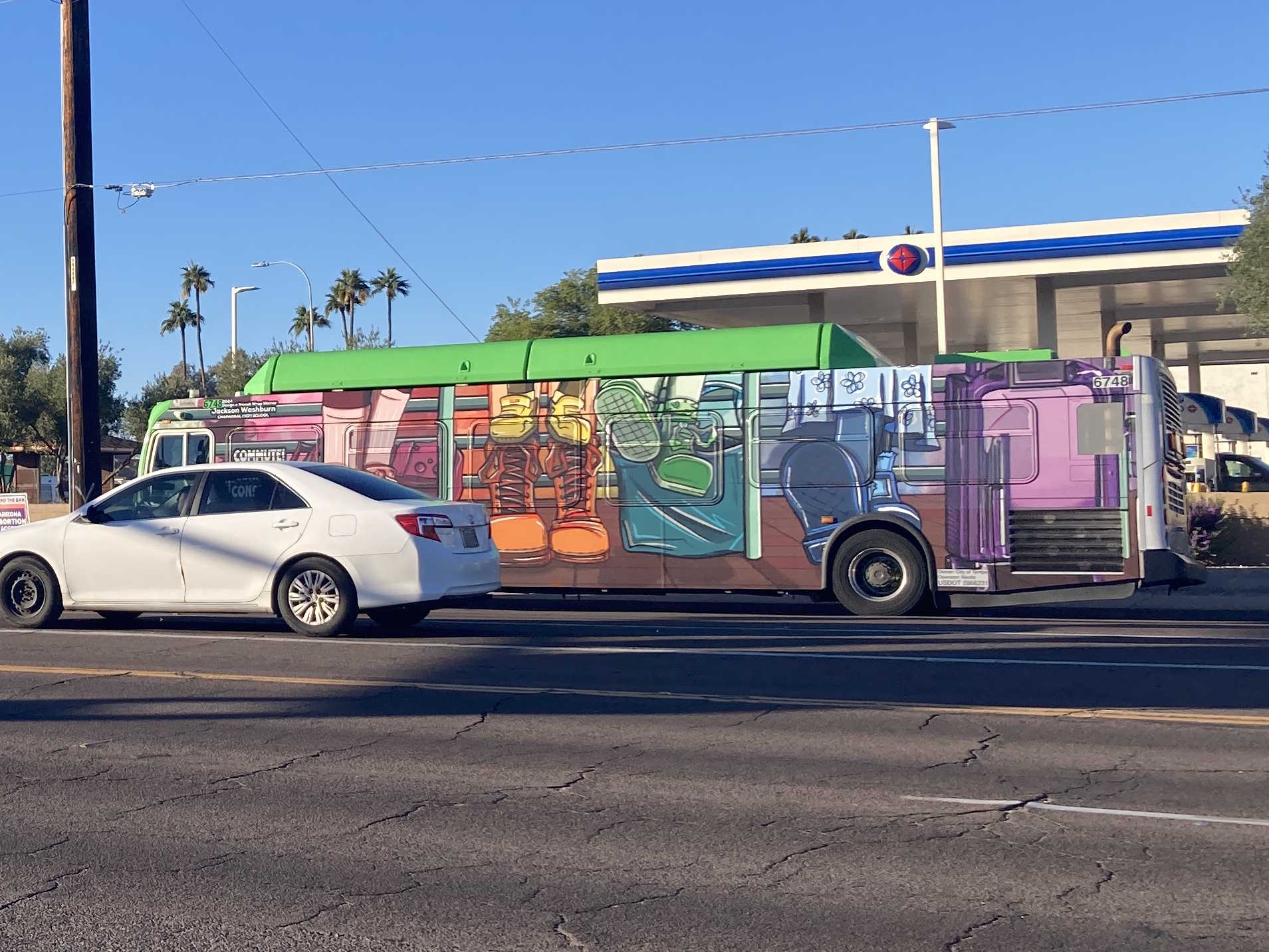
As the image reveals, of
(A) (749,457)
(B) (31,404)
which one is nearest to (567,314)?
(B) (31,404)

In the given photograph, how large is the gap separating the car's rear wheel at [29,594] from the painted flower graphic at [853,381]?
8.71 m

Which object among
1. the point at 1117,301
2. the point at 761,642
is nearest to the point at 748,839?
the point at 761,642

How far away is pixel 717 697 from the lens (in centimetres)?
944

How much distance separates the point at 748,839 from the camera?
5938 millimetres

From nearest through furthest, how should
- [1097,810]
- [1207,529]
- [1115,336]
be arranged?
1. [1097,810]
2. [1115,336]
3. [1207,529]

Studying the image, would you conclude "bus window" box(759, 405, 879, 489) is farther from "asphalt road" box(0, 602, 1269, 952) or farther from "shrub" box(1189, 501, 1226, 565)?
"shrub" box(1189, 501, 1226, 565)

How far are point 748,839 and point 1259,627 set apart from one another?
1042 cm

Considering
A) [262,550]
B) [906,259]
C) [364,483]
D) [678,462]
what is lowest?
[262,550]

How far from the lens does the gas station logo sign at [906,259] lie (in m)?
29.0

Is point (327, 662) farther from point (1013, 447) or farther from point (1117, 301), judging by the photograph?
point (1117, 301)

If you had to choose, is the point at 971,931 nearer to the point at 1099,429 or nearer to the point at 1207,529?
the point at 1099,429

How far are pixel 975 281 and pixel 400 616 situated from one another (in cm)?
1960

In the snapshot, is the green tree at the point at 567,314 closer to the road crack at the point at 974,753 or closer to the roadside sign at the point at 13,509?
the roadside sign at the point at 13,509

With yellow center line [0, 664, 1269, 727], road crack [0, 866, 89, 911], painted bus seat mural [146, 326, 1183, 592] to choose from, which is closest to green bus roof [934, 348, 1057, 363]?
painted bus seat mural [146, 326, 1183, 592]
